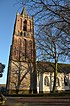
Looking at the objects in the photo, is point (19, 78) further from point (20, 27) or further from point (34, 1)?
point (34, 1)

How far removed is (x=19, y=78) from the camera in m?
59.4

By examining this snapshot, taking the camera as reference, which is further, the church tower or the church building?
the church building

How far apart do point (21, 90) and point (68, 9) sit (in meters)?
48.4

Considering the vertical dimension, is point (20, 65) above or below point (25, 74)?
above

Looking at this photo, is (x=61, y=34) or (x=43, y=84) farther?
(x=43, y=84)

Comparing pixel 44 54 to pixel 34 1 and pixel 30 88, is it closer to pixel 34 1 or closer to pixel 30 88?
pixel 34 1

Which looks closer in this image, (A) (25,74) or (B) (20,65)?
(A) (25,74)

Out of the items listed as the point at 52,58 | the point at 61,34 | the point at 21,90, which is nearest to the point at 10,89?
the point at 21,90

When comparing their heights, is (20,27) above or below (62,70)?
above

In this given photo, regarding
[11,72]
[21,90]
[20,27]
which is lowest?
[21,90]

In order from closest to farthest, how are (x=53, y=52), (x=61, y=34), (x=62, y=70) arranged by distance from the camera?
(x=61, y=34) < (x=53, y=52) < (x=62, y=70)

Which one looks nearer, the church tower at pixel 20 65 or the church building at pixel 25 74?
the church tower at pixel 20 65

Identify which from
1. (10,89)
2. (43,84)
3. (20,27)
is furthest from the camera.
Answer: (20,27)

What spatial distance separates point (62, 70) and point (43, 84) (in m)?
8.61
